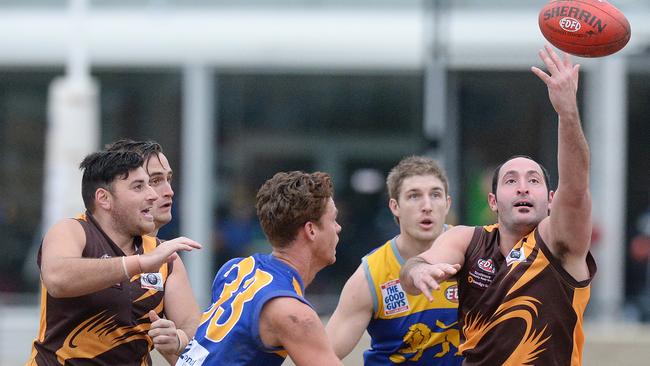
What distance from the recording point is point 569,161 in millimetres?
5348

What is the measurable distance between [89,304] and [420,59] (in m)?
12.9

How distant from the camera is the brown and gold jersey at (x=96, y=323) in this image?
571 cm

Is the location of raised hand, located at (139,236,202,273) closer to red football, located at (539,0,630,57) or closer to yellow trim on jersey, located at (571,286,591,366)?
yellow trim on jersey, located at (571,286,591,366)

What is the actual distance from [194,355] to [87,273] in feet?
2.36

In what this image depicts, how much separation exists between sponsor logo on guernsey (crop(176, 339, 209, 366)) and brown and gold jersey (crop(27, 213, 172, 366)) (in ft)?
2.49

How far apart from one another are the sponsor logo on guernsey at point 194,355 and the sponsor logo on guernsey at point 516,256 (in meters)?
1.71

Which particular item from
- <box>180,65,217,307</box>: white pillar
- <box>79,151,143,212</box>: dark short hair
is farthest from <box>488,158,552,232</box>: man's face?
<box>180,65,217,307</box>: white pillar

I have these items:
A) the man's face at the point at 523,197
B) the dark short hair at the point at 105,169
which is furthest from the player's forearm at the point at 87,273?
the man's face at the point at 523,197

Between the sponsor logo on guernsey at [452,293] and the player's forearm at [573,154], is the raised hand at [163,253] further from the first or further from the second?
the sponsor logo on guernsey at [452,293]

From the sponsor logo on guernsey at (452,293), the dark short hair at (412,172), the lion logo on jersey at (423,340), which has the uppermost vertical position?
the dark short hair at (412,172)

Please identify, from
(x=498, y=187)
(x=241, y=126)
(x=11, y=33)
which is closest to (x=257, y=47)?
(x=241, y=126)

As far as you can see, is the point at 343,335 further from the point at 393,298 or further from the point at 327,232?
the point at 327,232

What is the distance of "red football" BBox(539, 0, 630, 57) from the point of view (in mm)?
6074

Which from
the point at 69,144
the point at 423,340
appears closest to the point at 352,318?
the point at 423,340
